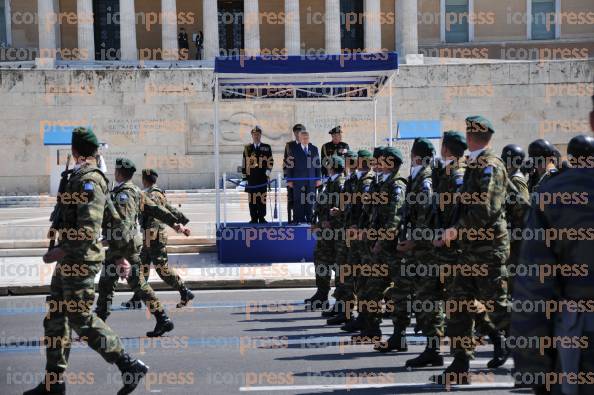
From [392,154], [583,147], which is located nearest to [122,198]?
[392,154]

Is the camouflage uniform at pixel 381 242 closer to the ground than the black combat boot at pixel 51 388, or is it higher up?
higher up

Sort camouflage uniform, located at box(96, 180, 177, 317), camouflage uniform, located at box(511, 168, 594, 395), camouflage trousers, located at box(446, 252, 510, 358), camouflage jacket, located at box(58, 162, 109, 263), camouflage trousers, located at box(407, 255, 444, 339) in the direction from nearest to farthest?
camouflage uniform, located at box(511, 168, 594, 395) < camouflage jacket, located at box(58, 162, 109, 263) < camouflage trousers, located at box(446, 252, 510, 358) < camouflage trousers, located at box(407, 255, 444, 339) < camouflage uniform, located at box(96, 180, 177, 317)

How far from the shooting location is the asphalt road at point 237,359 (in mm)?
6934

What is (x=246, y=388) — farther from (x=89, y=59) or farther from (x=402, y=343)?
(x=89, y=59)

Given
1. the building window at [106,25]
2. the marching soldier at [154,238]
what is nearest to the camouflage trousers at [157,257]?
the marching soldier at [154,238]

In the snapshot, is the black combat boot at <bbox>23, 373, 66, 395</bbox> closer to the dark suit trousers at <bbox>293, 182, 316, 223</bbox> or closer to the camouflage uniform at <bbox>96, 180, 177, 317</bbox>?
the camouflage uniform at <bbox>96, 180, 177, 317</bbox>

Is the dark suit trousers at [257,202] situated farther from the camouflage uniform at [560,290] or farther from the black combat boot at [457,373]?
the camouflage uniform at [560,290]

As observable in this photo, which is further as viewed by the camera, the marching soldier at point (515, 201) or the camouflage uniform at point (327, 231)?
the camouflage uniform at point (327, 231)

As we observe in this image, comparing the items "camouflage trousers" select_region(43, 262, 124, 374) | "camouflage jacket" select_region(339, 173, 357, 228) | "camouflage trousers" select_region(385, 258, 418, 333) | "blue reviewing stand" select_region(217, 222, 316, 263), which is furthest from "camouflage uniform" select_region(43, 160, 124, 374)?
"blue reviewing stand" select_region(217, 222, 316, 263)

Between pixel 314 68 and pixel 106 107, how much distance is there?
1967cm

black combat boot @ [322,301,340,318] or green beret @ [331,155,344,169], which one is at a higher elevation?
green beret @ [331,155,344,169]

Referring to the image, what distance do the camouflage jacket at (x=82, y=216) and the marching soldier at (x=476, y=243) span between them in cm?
300

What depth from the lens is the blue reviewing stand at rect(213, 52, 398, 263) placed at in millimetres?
14773

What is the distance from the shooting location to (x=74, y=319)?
242 inches
